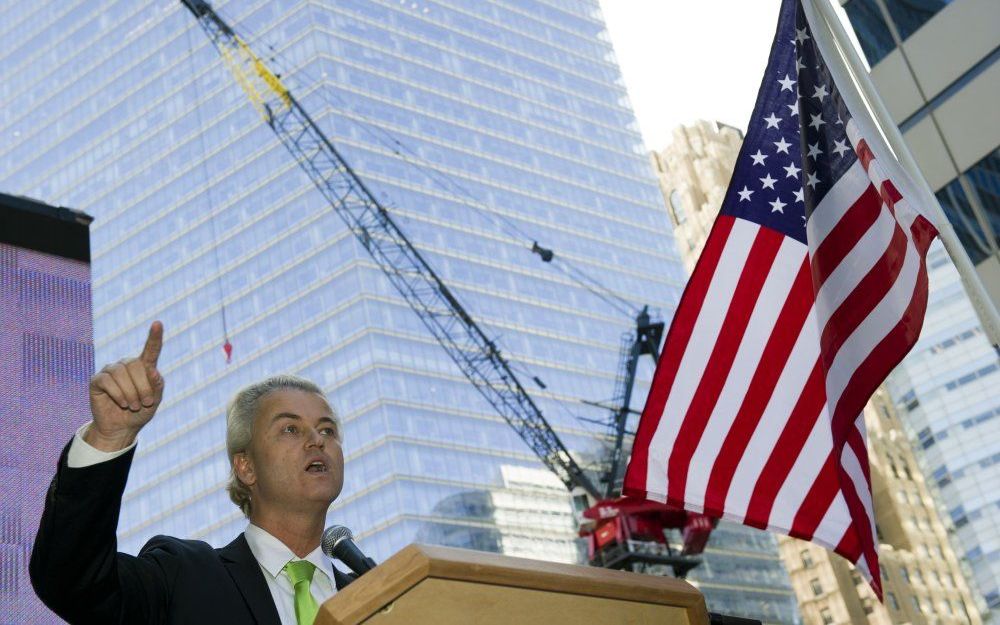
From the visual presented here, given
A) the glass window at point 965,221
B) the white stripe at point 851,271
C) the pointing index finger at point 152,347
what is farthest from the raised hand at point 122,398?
the glass window at point 965,221

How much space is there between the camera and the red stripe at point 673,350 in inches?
274

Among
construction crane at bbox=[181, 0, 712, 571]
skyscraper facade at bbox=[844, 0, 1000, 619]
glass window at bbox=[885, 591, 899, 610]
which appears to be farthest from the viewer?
glass window at bbox=[885, 591, 899, 610]

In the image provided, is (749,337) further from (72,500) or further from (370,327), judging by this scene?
(370,327)

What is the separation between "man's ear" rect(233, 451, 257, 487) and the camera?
4.05 m

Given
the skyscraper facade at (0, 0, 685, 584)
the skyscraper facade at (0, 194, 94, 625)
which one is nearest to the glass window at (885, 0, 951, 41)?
the skyscraper facade at (0, 194, 94, 625)

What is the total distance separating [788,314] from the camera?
705cm

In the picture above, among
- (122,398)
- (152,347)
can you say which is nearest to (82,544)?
(122,398)

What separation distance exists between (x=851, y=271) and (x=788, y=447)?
37.1 inches

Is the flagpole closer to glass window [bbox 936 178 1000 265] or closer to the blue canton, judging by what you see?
the blue canton

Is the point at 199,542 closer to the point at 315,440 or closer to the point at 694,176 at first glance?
the point at 315,440

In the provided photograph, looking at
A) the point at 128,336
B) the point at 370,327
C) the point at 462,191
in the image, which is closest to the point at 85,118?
the point at 128,336

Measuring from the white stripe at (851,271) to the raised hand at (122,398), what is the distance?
4.01 m

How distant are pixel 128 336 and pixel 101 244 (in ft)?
31.3

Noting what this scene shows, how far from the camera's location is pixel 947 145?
14.6 m
